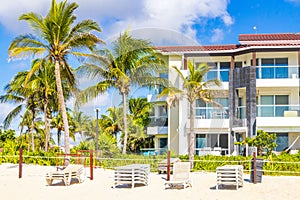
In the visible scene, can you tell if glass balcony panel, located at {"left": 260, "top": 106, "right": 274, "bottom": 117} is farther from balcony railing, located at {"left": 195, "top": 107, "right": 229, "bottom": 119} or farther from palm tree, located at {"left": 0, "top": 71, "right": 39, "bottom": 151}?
palm tree, located at {"left": 0, "top": 71, "right": 39, "bottom": 151}

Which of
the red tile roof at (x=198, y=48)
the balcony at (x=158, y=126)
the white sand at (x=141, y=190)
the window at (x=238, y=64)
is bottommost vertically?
the white sand at (x=141, y=190)

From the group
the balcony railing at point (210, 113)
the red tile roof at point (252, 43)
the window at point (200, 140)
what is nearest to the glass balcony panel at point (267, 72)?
the red tile roof at point (252, 43)

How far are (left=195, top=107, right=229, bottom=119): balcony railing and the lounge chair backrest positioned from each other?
12.4 meters

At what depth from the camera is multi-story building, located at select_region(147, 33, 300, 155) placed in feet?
91.9

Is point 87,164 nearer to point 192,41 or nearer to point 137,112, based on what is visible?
point 137,112

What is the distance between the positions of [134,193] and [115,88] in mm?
11064

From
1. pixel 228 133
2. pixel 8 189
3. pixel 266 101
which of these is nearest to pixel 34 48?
pixel 8 189

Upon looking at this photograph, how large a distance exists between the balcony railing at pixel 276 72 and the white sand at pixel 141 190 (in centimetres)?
1051

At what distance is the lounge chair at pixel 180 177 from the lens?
15498mm

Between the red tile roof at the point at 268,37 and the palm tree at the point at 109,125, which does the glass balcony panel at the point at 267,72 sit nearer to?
the red tile roof at the point at 268,37

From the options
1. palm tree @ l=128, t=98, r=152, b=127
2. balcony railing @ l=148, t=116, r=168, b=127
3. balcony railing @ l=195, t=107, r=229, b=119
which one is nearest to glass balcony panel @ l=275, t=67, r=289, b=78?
balcony railing @ l=195, t=107, r=229, b=119

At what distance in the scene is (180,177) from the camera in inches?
635

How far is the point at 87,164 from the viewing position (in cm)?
2338

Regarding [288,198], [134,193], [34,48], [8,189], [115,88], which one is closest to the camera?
[288,198]
